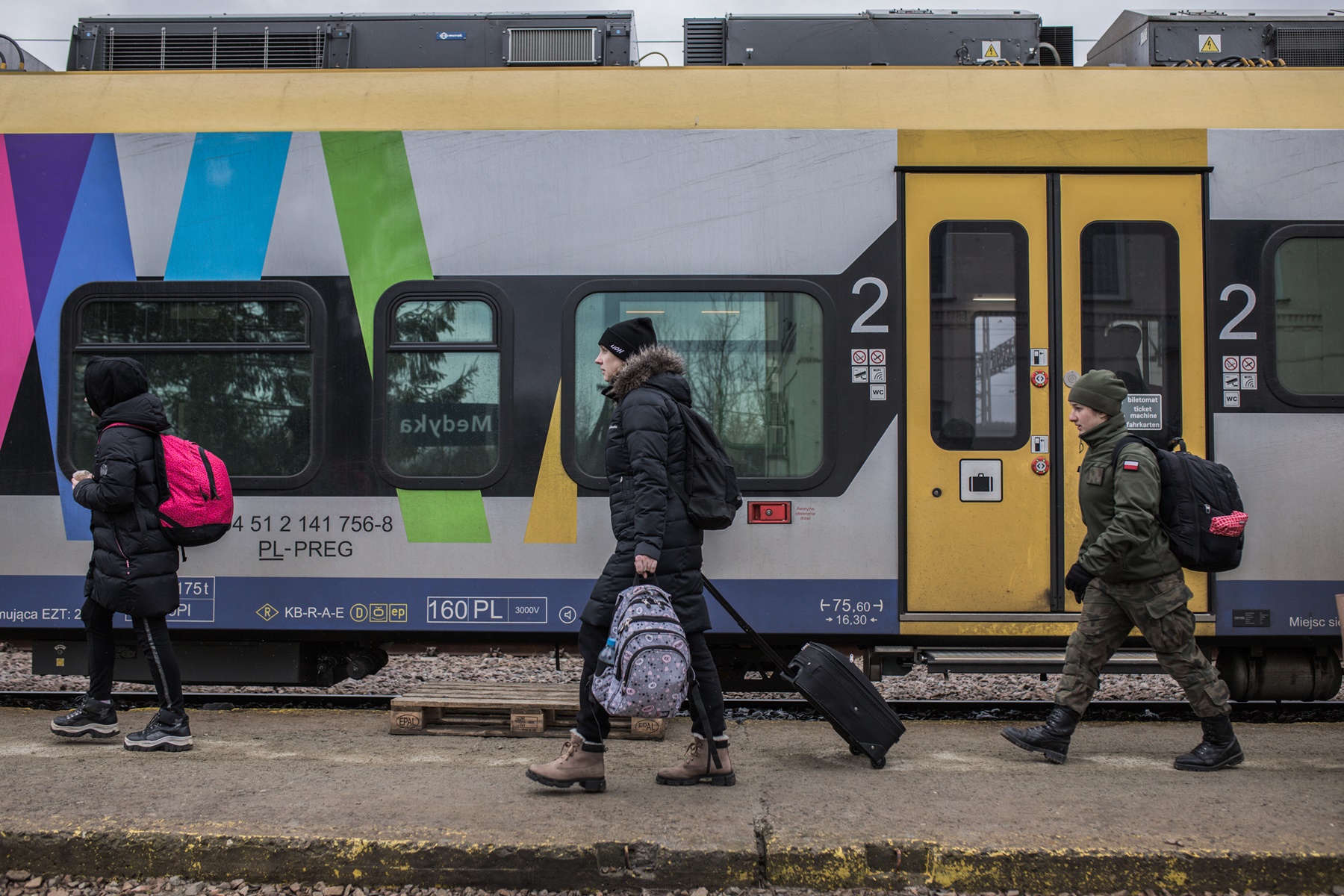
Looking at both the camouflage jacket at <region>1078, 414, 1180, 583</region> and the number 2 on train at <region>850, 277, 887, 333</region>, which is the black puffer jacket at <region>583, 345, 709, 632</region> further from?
the camouflage jacket at <region>1078, 414, 1180, 583</region>

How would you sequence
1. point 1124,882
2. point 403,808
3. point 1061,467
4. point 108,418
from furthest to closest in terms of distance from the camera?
1. point 1061,467
2. point 108,418
3. point 403,808
4. point 1124,882

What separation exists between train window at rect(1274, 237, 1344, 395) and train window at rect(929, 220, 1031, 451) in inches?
53.2

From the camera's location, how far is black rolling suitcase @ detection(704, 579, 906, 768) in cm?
443

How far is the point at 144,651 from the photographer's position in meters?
4.73

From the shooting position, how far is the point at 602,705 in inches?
152

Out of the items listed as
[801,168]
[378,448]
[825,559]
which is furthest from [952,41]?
[378,448]

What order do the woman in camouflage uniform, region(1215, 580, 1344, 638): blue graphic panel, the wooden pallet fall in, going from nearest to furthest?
the woman in camouflage uniform < the wooden pallet < region(1215, 580, 1344, 638): blue graphic panel

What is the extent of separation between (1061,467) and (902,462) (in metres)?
0.83

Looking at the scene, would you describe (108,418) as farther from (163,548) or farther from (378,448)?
(378,448)

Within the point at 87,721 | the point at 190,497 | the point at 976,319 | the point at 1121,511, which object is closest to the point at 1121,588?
the point at 1121,511

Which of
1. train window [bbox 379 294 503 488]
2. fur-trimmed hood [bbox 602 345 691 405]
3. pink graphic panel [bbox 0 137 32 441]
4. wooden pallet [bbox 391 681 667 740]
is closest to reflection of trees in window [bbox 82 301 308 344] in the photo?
pink graphic panel [bbox 0 137 32 441]

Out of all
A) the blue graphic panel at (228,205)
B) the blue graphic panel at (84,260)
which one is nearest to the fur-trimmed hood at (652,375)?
the blue graphic panel at (228,205)

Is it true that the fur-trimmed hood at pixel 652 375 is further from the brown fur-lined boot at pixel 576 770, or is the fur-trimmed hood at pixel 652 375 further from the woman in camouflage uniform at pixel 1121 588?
the woman in camouflage uniform at pixel 1121 588

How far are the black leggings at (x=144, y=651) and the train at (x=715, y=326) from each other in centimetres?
64
